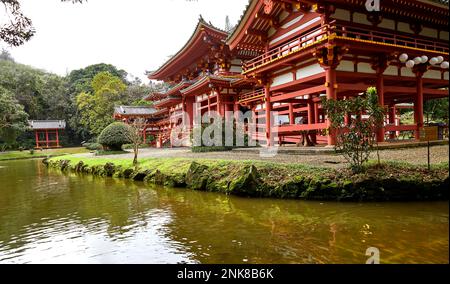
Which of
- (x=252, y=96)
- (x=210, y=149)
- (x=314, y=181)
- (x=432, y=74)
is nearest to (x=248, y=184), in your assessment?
(x=314, y=181)

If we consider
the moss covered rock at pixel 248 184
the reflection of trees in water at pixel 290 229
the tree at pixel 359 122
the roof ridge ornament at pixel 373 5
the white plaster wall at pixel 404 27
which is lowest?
the reflection of trees in water at pixel 290 229

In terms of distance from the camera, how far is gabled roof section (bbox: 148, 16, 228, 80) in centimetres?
2266

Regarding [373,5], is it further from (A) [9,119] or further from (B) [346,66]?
(A) [9,119]

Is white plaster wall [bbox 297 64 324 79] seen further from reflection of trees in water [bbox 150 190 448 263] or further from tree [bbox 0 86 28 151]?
tree [bbox 0 86 28 151]

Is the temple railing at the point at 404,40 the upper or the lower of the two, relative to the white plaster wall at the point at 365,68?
upper

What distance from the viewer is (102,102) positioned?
5162 centimetres

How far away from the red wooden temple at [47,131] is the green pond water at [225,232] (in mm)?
50810

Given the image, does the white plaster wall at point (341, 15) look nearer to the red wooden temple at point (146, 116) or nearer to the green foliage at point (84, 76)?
the red wooden temple at point (146, 116)

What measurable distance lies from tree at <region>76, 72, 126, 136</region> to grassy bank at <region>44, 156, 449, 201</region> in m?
42.3

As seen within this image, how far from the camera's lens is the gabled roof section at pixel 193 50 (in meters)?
22.7

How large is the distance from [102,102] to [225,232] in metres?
50.4

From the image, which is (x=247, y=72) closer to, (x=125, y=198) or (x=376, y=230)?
(x=125, y=198)

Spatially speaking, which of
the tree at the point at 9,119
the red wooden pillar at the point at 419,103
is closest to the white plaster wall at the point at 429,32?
the red wooden pillar at the point at 419,103
